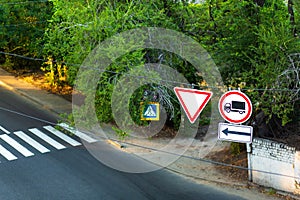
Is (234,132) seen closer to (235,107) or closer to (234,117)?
(234,117)

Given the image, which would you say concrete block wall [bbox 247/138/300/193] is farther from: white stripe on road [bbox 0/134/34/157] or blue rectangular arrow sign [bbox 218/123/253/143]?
white stripe on road [bbox 0/134/34/157]

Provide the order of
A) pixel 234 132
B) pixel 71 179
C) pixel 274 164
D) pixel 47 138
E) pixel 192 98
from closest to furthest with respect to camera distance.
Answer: pixel 234 132, pixel 192 98, pixel 274 164, pixel 71 179, pixel 47 138

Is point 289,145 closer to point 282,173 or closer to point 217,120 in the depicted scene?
point 282,173

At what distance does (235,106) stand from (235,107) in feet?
0.10

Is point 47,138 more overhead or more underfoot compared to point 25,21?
more underfoot

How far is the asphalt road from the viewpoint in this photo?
1418 centimetres

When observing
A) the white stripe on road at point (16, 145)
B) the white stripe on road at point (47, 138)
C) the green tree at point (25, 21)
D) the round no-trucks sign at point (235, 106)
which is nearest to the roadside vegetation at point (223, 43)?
the round no-trucks sign at point (235, 106)

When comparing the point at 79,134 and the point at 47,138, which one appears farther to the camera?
the point at 79,134

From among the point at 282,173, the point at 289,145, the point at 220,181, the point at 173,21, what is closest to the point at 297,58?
the point at 289,145

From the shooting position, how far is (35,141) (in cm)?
1853

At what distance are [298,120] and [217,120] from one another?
4.59 metres

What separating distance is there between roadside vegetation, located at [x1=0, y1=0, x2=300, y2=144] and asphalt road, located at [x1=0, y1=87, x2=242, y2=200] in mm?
2651

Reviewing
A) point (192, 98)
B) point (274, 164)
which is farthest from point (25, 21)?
point (274, 164)

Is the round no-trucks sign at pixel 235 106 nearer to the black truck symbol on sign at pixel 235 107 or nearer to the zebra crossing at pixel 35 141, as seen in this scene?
the black truck symbol on sign at pixel 235 107
